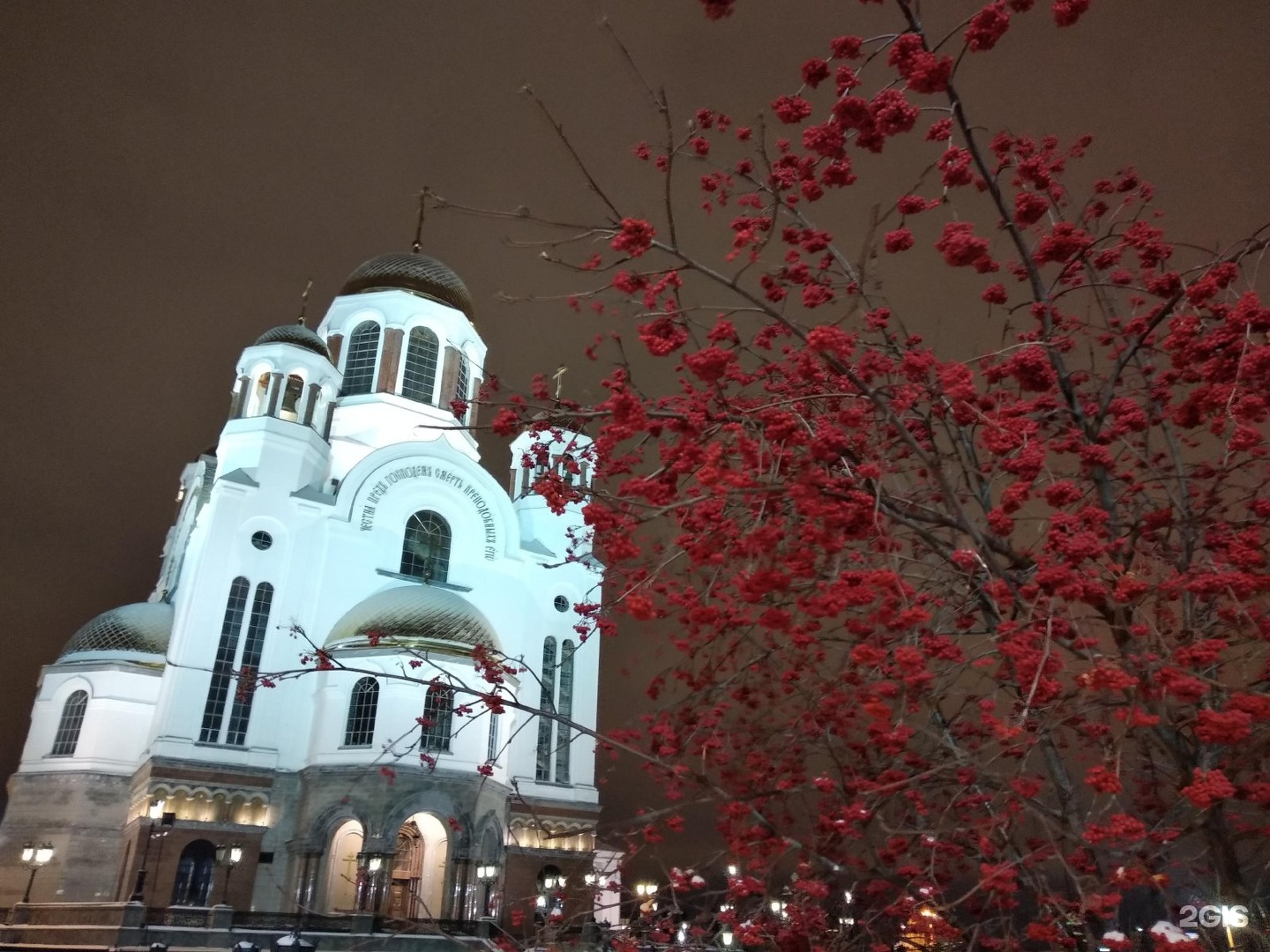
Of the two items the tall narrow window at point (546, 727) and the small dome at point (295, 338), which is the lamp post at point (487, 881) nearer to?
the tall narrow window at point (546, 727)

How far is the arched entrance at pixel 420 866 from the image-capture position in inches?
867

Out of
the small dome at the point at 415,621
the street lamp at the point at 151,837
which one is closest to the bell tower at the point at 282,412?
the small dome at the point at 415,621

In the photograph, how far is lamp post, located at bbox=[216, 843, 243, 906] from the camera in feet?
67.9

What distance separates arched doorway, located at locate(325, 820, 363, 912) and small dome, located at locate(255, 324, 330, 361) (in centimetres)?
1412

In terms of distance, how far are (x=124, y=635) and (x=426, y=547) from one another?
28.0ft

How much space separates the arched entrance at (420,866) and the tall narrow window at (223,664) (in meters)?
5.36

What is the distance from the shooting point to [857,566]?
16.5ft

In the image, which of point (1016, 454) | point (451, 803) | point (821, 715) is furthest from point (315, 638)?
point (1016, 454)

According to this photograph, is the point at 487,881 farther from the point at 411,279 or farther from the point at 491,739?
the point at 411,279

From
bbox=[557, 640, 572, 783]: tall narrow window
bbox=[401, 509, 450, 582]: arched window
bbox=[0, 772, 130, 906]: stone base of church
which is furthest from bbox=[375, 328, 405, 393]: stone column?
bbox=[0, 772, 130, 906]: stone base of church

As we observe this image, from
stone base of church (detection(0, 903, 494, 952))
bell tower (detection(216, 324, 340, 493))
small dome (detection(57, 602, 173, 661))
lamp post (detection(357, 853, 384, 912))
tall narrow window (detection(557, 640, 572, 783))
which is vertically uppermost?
bell tower (detection(216, 324, 340, 493))

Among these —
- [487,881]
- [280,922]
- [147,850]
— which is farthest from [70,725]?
[487,881]

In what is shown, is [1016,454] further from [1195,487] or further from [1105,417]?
[1195,487]

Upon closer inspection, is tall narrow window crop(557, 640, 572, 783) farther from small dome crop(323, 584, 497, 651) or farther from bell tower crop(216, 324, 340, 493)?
bell tower crop(216, 324, 340, 493)
